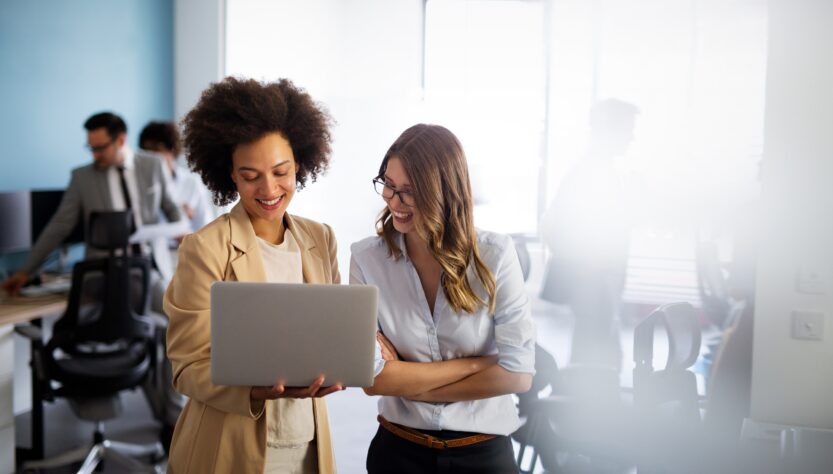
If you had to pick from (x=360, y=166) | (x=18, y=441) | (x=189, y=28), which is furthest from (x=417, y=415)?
(x=189, y=28)

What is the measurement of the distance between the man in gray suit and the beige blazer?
83.5 inches

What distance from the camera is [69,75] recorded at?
14.3 feet

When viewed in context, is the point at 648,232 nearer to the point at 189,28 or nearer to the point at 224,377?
the point at 224,377

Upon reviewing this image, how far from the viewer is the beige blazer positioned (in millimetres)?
1451

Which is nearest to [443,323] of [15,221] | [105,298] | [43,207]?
[105,298]

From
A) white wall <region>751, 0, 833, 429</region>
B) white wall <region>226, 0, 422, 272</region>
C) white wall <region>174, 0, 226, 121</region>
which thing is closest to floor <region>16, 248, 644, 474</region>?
white wall <region>751, 0, 833, 429</region>

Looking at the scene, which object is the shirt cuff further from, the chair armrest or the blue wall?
the blue wall

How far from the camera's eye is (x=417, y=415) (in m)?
1.60

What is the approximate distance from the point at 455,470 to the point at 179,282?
2.36 feet

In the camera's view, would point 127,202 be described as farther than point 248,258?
Yes

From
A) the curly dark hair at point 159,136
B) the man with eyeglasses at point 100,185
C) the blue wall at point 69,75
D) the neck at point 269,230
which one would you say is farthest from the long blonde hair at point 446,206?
the curly dark hair at point 159,136

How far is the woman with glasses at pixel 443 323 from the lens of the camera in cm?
155

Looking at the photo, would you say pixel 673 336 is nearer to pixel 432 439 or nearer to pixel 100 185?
pixel 432 439

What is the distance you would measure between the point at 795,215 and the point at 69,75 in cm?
402
